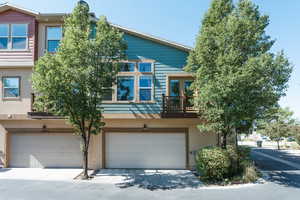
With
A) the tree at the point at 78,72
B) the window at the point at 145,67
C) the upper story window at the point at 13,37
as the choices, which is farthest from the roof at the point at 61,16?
the tree at the point at 78,72

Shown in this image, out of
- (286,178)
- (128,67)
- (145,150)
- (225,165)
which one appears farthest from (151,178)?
(286,178)

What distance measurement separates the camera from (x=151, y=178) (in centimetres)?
916

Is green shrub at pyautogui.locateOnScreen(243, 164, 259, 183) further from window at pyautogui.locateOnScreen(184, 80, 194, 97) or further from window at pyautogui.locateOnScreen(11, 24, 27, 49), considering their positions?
window at pyautogui.locateOnScreen(11, 24, 27, 49)

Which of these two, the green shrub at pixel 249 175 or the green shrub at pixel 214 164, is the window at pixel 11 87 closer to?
the green shrub at pixel 214 164

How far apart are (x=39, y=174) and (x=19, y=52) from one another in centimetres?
760

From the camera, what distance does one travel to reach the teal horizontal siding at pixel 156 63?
36.5 feet

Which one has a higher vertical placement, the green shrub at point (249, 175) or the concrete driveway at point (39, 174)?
the green shrub at point (249, 175)

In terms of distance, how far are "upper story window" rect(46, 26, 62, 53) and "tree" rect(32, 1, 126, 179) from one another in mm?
3480

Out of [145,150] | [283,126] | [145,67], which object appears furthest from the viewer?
[283,126]

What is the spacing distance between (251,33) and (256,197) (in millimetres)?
7151

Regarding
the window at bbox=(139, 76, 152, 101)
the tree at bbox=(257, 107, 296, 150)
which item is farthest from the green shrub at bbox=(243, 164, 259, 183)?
the tree at bbox=(257, 107, 296, 150)

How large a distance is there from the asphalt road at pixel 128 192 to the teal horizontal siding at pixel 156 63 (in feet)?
14.8

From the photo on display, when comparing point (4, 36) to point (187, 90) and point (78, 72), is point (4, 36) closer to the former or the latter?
point (78, 72)

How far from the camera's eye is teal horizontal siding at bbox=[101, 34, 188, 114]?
11.1 meters
